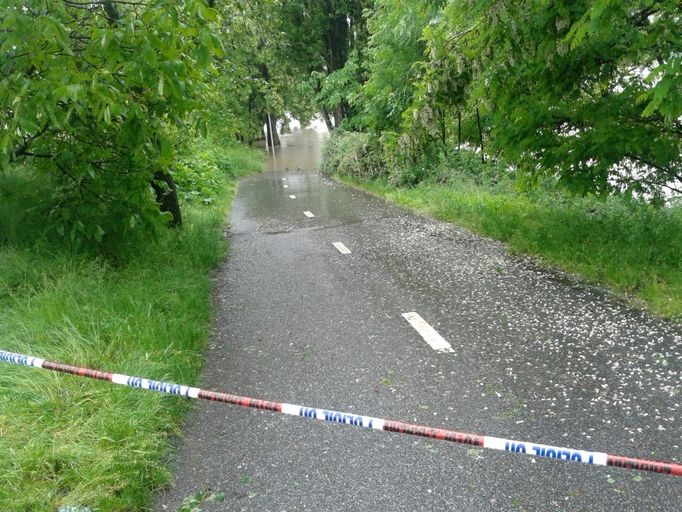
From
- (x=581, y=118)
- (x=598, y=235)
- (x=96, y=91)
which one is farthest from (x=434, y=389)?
(x=581, y=118)

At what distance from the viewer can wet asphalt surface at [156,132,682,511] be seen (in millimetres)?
3260

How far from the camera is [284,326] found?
6.14 meters

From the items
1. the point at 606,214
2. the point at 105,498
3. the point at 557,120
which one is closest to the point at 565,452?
the point at 105,498

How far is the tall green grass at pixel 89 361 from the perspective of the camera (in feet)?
10.5

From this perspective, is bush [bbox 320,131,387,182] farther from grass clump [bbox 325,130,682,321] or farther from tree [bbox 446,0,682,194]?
tree [bbox 446,0,682,194]

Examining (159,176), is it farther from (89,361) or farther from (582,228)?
(582,228)

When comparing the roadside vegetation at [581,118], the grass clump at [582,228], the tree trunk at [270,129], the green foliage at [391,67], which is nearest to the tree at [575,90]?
the roadside vegetation at [581,118]

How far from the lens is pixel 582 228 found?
829 centimetres

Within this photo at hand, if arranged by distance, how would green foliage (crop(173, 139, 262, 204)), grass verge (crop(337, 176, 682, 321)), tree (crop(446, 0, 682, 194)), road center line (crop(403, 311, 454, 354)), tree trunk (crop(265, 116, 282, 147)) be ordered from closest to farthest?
1. road center line (crop(403, 311, 454, 354))
2. tree (crop(446, 0, 682, 194))
3. grass verge (crop(337, 176, 682, 321))
4. green foliage (crop(173, 139, 262, 204))
5. tree trunk (crop(265, 116, 282, 147))

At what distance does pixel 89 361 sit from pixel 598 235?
672 centimetres

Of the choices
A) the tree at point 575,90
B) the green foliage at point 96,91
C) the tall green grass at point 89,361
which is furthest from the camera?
the tree at point 575,90

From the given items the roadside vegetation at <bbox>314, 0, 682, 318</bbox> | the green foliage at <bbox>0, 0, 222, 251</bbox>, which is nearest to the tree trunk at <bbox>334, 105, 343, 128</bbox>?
the roadside vegetation at <bbox>314, 0, 682, 318</bbox>

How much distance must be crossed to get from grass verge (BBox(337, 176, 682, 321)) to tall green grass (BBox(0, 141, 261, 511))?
484cm

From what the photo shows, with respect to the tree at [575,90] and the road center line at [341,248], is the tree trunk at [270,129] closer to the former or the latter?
the road center line at [341,248]
